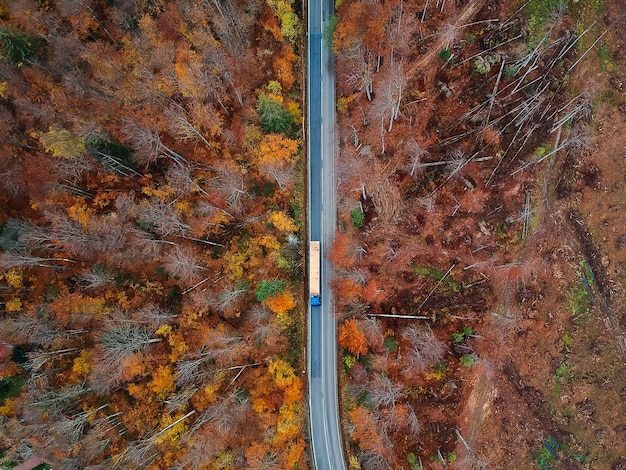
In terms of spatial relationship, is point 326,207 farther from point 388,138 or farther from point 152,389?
point 152,389

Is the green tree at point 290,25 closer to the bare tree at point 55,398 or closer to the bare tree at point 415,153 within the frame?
the bare tree at point 415,153

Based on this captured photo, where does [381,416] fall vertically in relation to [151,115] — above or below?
below

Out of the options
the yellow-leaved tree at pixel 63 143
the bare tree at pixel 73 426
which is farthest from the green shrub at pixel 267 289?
the yellow-leaved tree at pixel 63 143

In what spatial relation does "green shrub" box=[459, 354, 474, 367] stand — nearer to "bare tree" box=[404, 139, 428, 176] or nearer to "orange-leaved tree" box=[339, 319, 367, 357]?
"orange-leaved tree" box=[339, 319, 367, 357]

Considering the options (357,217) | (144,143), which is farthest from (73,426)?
(357,217)

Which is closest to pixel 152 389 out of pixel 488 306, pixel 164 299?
pixel 164 299

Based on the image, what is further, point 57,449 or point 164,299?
point 164,299

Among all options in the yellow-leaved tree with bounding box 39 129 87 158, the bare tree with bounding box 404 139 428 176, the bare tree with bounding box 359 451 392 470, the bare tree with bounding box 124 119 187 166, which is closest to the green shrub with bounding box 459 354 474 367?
the bare tree with bounding box 359 451 392 470
